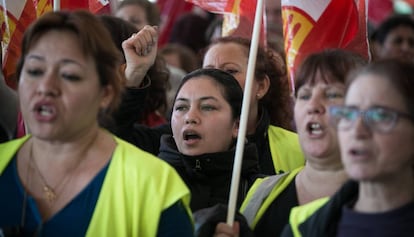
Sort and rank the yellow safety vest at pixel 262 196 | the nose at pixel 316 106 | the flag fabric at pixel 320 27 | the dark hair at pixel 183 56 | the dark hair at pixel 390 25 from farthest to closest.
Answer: the dark hair at pixel 390 25 < the dark hair at pixel 183 56 < the flag fabric at pixel 320 27 < the yellow safety vest at pixel 262 196 < the nose at pixel 316 106

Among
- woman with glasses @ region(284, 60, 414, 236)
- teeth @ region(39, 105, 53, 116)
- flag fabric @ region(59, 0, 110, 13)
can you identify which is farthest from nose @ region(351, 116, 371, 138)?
flag fabric @ region(59, 0, 110, 13)

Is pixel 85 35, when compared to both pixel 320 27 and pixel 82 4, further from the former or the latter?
pixel 320 27

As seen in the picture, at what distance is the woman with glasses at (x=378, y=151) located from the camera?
2982 millimetres

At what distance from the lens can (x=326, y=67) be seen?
3795mm

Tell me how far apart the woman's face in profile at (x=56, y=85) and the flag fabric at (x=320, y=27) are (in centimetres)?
182

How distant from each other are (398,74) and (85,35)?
0.95 m

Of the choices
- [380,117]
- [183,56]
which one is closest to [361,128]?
[380,117]

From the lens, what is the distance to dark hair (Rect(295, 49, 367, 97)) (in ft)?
12.4

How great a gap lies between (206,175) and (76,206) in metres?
1.05

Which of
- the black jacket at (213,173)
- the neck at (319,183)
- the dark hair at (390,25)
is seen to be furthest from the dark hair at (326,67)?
the dark hair at (390,25)

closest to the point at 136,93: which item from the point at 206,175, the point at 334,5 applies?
the point at 206,175

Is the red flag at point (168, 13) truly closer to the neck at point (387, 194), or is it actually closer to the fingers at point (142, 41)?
the fingers at point (142, 41)

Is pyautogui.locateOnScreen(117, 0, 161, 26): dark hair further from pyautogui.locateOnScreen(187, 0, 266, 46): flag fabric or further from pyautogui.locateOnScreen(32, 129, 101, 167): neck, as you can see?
pyautogui.locateOnScreen(32, 129, 101, 167): neck

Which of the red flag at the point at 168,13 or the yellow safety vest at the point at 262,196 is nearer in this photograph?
the yellow safety vest at the point at 262,196
